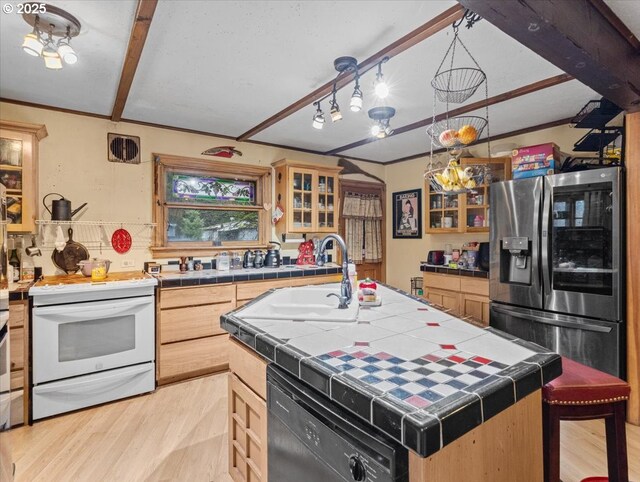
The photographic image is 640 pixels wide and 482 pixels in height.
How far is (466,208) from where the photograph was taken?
383 centimetres

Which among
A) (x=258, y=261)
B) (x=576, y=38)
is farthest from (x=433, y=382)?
(x=258, y=261)

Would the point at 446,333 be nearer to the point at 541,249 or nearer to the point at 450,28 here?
the point at 450,28

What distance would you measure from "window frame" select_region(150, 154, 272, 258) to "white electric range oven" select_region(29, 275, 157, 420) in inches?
29.2

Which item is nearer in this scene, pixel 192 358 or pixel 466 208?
pixel 192 358

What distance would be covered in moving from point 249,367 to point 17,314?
1953 mm

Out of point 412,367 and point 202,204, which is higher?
point 202,204

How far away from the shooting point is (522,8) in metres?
1.20

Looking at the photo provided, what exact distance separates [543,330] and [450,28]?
232 centimetres

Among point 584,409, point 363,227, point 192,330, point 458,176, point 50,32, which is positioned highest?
point 50,32

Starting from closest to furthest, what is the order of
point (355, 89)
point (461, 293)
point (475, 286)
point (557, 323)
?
point (355, 89) < point (557, 323) < point (475, 286) < point (461, 293)

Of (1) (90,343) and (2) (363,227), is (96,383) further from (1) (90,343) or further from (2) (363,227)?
(2) (363,227)

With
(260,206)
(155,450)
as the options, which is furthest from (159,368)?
(260,206)

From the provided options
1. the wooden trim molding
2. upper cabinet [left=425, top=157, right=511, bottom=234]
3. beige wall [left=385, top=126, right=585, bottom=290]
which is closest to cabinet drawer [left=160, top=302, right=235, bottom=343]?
upper cabinet [left=425, top=157, right=511, bottom=234]

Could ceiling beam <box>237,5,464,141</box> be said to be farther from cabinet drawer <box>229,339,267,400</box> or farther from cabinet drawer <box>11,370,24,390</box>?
cabinet drawer <box>11,370,24,390</box>
